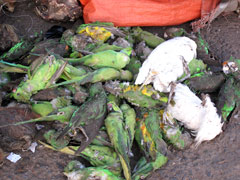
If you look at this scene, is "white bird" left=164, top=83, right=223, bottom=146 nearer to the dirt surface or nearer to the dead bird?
the dirt surface

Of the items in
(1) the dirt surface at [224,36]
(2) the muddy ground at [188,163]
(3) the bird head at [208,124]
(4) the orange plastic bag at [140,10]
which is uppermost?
(4) the orange plastic bag at [140,10]

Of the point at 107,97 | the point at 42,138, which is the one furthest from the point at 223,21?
the point at 42,138

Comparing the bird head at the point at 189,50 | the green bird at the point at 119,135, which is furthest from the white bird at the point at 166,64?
the green bird at the point at 119,135

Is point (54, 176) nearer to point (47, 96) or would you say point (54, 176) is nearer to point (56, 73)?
point (47, 96)

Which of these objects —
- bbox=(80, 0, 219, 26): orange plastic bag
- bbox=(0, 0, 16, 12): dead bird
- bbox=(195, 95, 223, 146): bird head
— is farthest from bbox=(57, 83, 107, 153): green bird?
bbox=(0, 0, 16, 12): dead bird

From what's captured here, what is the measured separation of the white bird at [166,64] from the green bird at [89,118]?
410 millimetres

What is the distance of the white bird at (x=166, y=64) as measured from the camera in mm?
2381

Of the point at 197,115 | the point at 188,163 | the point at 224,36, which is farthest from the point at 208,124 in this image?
the point at 224,36

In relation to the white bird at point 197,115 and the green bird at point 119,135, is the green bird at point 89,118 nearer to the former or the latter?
the green bird at point 119,135

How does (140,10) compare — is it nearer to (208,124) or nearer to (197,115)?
(197,115)

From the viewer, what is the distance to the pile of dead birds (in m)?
2.11

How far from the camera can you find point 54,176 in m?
2.08

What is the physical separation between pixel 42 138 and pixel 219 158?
161cm

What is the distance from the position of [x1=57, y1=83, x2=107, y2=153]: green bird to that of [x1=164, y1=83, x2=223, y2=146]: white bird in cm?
61
